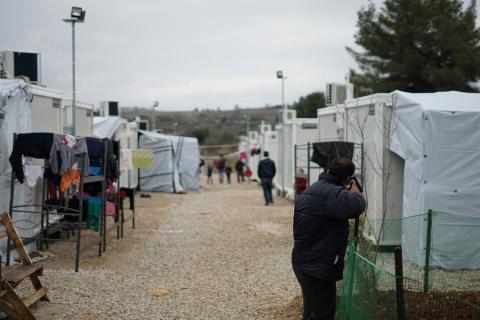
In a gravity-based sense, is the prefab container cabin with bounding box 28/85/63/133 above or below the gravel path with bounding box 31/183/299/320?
above

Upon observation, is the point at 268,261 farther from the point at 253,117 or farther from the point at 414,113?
the point at 253,117

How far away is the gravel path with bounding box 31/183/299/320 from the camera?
723 cm

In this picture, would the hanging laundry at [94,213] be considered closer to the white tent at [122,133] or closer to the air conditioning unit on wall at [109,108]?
the white tent at [122,133]

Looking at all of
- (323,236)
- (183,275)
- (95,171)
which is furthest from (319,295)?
(95,171)

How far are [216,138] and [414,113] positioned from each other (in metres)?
69.9

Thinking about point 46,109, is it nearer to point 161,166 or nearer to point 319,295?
point 319,295

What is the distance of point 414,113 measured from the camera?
31.0 feet

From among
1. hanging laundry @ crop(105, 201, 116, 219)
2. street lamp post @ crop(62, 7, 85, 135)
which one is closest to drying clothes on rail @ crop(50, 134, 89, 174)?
hanging laundry @ crop(105, 201, 116, 219)

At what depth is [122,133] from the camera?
22.4 metres

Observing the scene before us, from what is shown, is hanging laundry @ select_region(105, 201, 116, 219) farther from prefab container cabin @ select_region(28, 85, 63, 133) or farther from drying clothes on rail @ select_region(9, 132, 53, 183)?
drying clothes on rail @ select_region(9, 132, 53, 183)

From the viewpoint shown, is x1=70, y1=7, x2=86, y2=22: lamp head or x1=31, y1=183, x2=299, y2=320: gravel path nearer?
x1=31, y1=183, x2=299, y2=320: gravel path

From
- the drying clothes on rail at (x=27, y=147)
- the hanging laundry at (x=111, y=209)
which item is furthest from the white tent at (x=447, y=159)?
the hanging laundry at (x=111, y=209)

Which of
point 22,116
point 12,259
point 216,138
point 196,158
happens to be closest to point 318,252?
point 12,259

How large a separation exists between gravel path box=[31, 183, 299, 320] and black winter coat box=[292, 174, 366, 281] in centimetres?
228
